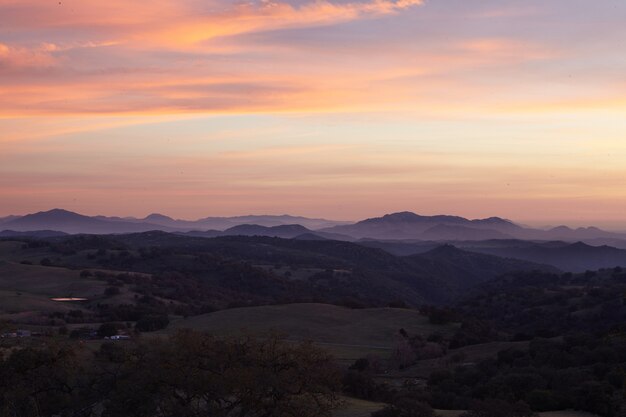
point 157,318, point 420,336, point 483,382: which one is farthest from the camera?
point 157,318

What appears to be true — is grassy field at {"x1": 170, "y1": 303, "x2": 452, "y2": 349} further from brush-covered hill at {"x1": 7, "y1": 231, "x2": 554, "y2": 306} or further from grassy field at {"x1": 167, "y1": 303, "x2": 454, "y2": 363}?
brush-covered hill at {"x1": 7, "y1": 231, "x2": 554, "y2": 306}

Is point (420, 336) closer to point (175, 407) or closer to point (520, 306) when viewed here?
point (520, 306)

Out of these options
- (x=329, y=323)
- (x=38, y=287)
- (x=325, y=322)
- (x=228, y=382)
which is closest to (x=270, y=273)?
(x=38, y=287)

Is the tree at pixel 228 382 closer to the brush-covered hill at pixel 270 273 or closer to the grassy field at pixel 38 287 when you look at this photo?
the grassy field at pixel 38 287

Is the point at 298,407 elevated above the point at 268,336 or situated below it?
below

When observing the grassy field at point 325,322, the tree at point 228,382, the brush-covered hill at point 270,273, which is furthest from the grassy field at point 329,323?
the tree at point 228,382

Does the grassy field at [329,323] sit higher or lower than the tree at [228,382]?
lower

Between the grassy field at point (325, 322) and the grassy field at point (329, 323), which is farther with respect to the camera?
the grassy field at point (325, 322)

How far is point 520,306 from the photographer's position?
10131 cm

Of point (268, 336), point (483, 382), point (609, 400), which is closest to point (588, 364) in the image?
point (483, 382)

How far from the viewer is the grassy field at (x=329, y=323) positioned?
74.6 meters

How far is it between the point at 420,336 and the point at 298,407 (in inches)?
1786

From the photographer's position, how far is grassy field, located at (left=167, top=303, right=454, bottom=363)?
245 ft

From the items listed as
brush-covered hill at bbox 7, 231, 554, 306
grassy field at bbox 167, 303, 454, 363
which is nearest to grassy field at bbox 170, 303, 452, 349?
grassy field at bbox 167, 303, 454, 363
